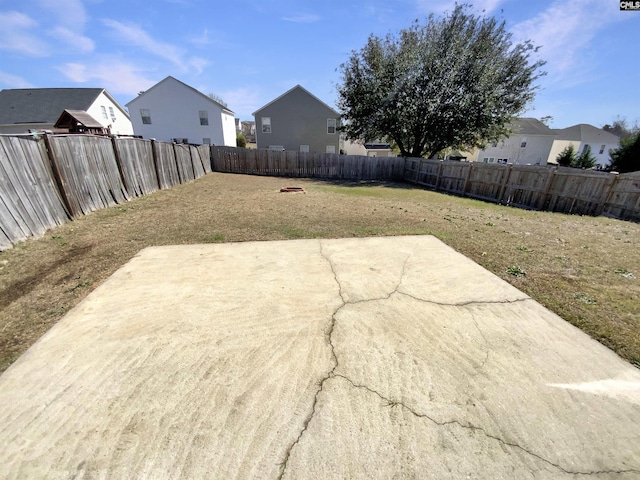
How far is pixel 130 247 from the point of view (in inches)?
183

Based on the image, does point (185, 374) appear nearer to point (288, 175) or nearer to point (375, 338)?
point (375, 338)

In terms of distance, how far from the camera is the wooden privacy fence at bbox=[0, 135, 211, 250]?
450 centimetres

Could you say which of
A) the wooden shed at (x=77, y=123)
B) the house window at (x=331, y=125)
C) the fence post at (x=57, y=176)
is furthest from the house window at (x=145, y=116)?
the fence post at (x=57, y=176)

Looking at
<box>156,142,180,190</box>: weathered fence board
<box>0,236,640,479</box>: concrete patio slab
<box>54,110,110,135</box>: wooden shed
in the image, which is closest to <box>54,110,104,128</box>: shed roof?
<box>54,110,110,135</box>: wooden shed

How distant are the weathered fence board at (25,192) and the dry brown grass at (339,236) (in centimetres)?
26

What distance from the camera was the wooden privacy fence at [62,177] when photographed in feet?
14.8

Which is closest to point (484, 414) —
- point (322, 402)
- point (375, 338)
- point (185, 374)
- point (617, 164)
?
point (375, 338)

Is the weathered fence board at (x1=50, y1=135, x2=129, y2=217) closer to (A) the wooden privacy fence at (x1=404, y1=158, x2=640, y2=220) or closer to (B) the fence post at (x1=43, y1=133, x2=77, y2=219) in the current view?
(B) the fence post at (x1=43, y1=133, x2=77, y2=219)

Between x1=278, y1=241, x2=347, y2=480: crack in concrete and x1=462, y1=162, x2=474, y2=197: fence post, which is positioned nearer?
x1=278, y1=241, x2=347, y2=480: crack in concrete

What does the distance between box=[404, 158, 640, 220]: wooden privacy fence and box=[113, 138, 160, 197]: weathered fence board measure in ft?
45.3

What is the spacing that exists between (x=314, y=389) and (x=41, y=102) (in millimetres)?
43953

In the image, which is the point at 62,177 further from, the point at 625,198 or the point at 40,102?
the point at 40,102

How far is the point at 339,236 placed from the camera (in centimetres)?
549

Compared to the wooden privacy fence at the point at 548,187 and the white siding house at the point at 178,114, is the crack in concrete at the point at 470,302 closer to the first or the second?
the wooden privacy fence at the point at 548,187
